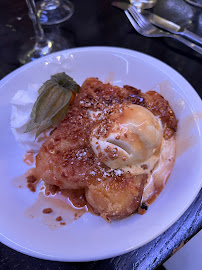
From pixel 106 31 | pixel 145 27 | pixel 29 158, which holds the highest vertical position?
pixel 145 27

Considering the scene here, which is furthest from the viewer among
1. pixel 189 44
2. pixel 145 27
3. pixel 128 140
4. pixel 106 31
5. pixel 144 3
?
pixel 144 3

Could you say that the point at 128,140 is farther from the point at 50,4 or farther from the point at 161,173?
the point at 50,4

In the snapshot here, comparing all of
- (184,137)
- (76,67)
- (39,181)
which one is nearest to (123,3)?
(76,67)

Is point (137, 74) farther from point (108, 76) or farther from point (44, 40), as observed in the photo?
point (44, 40)

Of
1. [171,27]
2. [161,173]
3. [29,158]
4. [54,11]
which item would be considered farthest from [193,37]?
[29,158]

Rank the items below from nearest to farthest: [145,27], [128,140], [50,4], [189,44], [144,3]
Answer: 1. [128,140]
2. [189,44]
3. [145,27]
4. [144,3]
5. [50,4]

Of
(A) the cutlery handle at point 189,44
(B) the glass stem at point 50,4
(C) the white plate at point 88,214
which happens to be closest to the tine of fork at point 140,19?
(A) the cutlery handle at point 189,44
